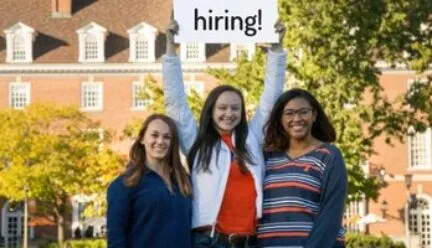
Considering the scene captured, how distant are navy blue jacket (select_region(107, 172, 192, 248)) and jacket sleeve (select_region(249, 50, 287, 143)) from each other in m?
0.71

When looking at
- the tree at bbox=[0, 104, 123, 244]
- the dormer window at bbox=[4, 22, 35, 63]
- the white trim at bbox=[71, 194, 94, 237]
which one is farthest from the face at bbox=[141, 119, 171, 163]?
the dormer window at bbox=[4, 22, 35, 63]

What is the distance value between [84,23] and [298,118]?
49.1 m

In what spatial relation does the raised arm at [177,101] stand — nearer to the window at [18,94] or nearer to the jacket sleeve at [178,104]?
the jacket sleeve at [178,104]

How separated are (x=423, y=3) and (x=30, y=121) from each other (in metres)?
20.0

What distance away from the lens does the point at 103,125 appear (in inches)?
2088

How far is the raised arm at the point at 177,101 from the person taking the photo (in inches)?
284

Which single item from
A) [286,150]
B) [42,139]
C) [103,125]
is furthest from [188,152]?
[103,125]

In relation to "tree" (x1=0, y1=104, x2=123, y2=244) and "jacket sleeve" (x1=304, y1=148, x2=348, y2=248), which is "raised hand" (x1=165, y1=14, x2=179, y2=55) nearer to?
"jacket sleeve" (x1=304, y1=148, x2=348, y2=248)

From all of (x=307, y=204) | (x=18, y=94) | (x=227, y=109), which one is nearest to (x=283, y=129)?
(x=227, y=109)

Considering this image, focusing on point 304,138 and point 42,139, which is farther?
point 42,139

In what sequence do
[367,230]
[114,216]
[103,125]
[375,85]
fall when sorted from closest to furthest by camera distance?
[114,216], [375,85], [367,230], [103,125]

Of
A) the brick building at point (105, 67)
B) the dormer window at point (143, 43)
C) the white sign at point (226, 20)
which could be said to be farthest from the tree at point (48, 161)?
the white sign at point (226, 20)

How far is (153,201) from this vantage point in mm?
6699

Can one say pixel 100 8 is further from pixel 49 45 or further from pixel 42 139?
pixel 42 139
